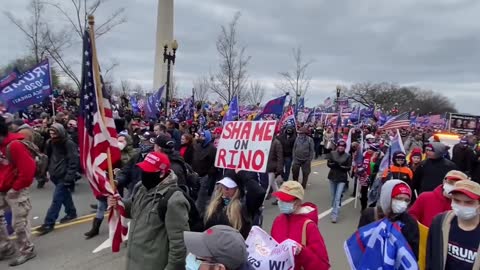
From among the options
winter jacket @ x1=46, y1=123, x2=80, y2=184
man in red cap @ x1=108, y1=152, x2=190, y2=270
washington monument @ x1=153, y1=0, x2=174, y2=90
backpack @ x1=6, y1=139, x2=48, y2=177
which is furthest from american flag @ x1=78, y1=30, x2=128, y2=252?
washington monument @ x1=153, y1=0, x2=174, y2=90

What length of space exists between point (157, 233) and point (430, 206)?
9.61ft

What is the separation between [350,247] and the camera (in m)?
3.37

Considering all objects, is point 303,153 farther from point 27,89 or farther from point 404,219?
point 404,219

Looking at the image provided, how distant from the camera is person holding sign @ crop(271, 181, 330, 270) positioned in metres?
3.36

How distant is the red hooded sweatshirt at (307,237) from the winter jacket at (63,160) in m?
4.59

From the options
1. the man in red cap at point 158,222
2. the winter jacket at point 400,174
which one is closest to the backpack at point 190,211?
the man in red cap at point 158,222

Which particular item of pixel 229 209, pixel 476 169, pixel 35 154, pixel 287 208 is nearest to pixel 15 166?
pixel 35 154

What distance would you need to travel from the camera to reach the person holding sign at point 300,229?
3.36m

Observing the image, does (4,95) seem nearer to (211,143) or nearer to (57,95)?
(211,143)

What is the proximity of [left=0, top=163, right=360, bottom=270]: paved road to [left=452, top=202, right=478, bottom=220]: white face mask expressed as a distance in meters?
3.13

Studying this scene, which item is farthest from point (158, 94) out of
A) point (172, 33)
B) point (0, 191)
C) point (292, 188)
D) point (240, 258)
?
point (172, 33)

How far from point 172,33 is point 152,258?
4345 centimetres

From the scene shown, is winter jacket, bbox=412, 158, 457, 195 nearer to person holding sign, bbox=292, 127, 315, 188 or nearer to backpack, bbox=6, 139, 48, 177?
person holding sign, bbox=292, 127, 315, 188

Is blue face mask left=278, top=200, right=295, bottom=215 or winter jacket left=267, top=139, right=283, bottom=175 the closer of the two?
blue face mask left=278, top=200, right=295, bottom=215
